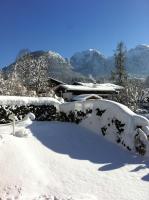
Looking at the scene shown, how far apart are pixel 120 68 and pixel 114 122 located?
50865 mm

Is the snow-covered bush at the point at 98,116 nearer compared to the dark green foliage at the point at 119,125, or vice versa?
the snow-covered bush at the point at 98,116

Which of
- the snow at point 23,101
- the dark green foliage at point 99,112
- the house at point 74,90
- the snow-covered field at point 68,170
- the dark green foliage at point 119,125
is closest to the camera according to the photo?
the snow-covered field at point 68,170

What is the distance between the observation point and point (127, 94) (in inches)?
1548

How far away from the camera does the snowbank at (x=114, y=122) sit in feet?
45.2

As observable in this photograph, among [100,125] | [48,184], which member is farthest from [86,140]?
[48,184]

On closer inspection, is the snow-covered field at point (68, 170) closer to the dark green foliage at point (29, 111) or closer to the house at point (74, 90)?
the dark green foliage at point (29, 111)

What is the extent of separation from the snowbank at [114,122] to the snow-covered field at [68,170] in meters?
0.44

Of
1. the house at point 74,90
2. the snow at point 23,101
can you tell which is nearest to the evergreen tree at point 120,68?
the house at point 74,90

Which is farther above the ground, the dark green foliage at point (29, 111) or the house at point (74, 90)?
the house at point (74, 90)

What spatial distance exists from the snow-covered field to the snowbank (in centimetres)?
44

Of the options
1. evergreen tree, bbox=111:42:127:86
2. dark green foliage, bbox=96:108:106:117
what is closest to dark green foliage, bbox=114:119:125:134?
dark green foliage, bbox=96:108:106:117

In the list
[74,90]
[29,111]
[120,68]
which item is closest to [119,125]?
[29,111]

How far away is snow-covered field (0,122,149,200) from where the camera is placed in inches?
390

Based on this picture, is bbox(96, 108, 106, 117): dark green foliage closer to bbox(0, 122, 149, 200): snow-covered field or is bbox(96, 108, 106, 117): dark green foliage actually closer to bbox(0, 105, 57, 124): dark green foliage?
bbox(0, 122, 149, 200): snow-covered field
